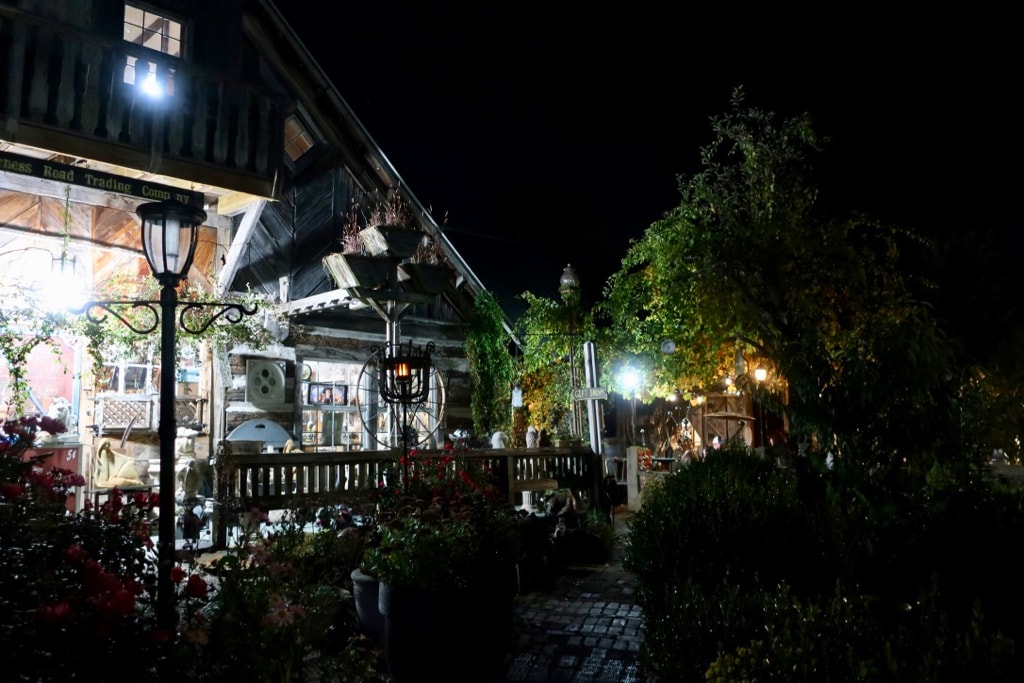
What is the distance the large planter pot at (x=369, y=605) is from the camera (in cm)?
538

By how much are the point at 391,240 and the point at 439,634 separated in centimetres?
774

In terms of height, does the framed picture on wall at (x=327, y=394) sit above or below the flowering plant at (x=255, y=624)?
above

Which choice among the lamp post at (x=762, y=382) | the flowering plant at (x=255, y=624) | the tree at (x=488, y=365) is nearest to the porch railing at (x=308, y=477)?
the flowering plant at (x=255, y=624)

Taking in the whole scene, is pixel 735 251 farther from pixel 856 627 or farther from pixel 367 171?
pixel 856 627

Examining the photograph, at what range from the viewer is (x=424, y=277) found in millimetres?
12539

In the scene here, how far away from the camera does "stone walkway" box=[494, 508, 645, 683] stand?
5156mm

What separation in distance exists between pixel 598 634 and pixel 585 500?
6.01m

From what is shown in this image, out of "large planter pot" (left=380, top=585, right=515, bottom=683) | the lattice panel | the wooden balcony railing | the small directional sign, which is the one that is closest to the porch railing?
the small directional sign

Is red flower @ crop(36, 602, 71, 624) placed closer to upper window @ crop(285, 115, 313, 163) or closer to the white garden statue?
the white garden statue

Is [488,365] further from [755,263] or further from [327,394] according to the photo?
[755,263]

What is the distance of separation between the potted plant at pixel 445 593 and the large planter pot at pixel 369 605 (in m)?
0.24

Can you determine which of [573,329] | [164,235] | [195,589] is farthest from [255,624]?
[573,329]

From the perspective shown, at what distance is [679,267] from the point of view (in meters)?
15.1

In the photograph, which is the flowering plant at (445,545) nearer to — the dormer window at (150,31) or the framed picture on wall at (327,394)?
the framed picture on wall at (327,394)
